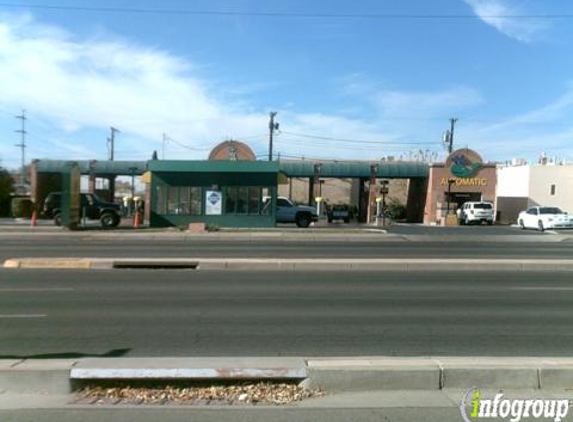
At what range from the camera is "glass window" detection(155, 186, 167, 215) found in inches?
1458

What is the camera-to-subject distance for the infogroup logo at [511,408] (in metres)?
4.86

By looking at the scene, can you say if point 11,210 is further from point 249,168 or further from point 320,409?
point 320,409

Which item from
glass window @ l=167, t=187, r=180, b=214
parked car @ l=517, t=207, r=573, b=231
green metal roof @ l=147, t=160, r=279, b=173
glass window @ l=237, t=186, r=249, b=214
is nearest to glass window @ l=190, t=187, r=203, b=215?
glass window @ l=167, t=187, r=180, b=214

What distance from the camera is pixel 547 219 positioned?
132 ft

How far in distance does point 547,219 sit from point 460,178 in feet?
56.8

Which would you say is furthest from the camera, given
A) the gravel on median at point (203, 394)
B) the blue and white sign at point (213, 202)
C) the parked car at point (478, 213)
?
the parked car at point (478, 213)

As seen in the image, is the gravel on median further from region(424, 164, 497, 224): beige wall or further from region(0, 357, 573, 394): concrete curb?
region(424, 164, 497, 224): beige wall

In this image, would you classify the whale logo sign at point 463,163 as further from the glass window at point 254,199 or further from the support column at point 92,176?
the support column at point 92,176

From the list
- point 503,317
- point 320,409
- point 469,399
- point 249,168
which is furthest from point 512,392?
point 249,168

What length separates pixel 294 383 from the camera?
219 inches

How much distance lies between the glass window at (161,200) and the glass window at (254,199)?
535 centimetres

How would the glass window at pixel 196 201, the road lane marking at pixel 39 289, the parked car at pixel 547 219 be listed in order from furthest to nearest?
the parked car at pixel 547 219, the glass window at pixel 196 201, the road lane marking at pixel 39 289

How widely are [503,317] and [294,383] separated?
16.8 feet

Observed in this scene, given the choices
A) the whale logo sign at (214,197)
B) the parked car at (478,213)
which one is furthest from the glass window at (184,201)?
the parked car at (478,213)
